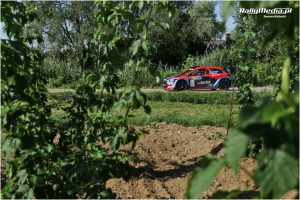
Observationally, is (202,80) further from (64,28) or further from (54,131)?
(54,131)

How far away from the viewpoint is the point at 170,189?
4582mm

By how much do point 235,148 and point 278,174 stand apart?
102 mm

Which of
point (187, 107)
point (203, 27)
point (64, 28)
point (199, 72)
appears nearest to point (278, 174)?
point (187, 107)

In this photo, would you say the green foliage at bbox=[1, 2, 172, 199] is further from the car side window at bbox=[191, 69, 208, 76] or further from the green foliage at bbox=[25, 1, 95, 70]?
the green foliage at bbox=[25, 1, 95, 70]

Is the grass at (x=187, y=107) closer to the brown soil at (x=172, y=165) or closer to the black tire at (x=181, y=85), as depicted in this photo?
the brown soil at (x=172, y=165)

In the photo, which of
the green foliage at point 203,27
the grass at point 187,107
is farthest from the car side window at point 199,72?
the green foliage at point 203,27

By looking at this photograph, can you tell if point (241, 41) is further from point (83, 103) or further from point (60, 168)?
point (60, 168)

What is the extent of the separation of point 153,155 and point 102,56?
3.08 m

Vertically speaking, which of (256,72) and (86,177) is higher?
(256,72)

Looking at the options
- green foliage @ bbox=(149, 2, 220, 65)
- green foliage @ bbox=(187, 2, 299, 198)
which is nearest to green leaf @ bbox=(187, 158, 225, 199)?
green foliage @ bbox=(187, 2, 299, 198)

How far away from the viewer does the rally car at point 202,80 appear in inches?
717

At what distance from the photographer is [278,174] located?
890 mm

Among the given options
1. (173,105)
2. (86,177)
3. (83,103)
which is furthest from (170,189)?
(173,105)

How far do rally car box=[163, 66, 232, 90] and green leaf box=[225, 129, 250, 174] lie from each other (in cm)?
1721
